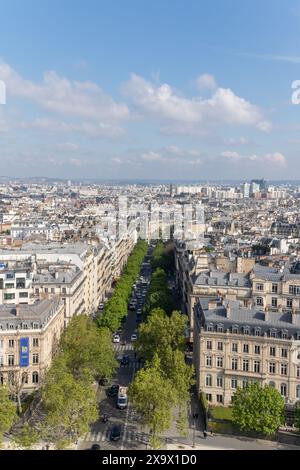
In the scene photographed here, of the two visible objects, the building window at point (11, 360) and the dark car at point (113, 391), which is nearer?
the building window at point (11, 360)

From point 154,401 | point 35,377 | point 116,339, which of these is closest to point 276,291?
point 116,339

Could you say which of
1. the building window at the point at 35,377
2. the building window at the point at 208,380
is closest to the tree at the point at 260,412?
the building window at the point at 208,380

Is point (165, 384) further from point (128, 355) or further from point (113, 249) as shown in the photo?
point (113, 249)

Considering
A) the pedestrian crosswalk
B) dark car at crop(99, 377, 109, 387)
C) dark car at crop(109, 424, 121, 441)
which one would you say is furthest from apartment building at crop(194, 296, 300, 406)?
dark car at crop(99, 377, 109, 387)

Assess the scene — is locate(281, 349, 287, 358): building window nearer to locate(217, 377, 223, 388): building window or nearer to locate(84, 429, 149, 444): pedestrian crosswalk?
locate(217, 377, 223, 388): building window

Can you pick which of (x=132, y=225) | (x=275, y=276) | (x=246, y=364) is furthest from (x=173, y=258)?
(x=246, y=364)

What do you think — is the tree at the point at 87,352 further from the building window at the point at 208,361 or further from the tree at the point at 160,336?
the building window at the point at 208,361
